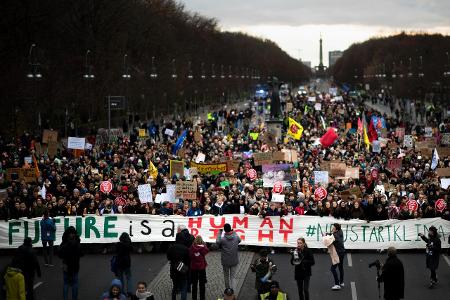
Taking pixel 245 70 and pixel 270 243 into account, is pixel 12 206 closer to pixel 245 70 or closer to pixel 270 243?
pixel 270 243

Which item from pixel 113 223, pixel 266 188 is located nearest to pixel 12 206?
pixel 113 223

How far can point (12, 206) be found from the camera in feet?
72.1

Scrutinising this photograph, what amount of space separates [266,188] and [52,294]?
36.4 feet

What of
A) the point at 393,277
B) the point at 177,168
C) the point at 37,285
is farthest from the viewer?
the point at 177,168

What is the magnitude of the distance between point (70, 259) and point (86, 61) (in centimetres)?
3803

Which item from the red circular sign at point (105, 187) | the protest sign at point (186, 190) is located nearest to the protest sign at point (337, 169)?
the protest sign at point (186, 190)

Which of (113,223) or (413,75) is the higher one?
(413,75)

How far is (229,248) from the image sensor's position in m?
16.5

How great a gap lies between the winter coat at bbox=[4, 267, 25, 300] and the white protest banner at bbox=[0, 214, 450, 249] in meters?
6.62

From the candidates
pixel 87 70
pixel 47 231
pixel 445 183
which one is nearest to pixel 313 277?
pixel 47 231

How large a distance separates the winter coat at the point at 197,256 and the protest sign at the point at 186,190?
753 cm

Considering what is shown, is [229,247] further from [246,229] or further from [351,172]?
[351,172]

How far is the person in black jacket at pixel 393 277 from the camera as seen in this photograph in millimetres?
14875

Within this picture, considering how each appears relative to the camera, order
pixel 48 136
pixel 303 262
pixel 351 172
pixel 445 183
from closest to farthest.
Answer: pixel 303 262, pixel 445 183, pixel 351 172, pixel 48 136
